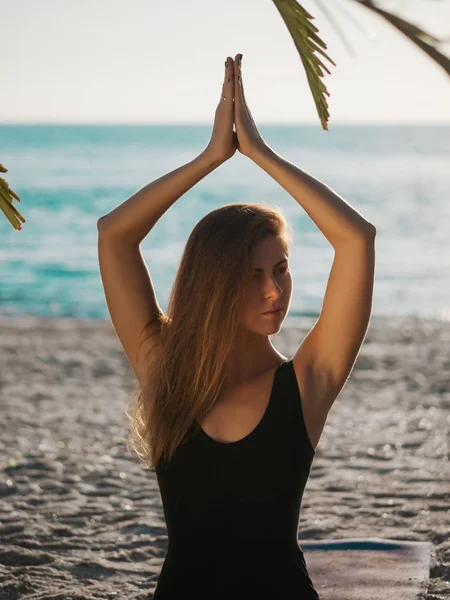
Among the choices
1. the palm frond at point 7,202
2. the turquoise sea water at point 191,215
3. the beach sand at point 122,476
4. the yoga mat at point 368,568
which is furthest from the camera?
the turquoise sea water at point 191,215

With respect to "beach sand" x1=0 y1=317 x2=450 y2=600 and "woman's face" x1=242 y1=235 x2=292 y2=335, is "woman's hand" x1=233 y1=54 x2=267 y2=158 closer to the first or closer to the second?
"woman's face" x1=242 y1=235 x2=292 y2=335

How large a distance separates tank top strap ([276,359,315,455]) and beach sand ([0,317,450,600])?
185 cm

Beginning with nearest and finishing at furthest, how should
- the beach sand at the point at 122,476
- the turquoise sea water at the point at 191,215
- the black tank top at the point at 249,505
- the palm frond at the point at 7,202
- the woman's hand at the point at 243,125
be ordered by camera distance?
the black tank top at the point at 249,505, the woman's hand at the point at 243,125, the palm frond at the point at 7,202, the beach sand at the point at 122,476, the turquoise sea water at the point at 191,215

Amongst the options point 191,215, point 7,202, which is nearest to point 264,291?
point 7,202

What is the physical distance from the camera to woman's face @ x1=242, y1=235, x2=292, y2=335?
7.58 ft

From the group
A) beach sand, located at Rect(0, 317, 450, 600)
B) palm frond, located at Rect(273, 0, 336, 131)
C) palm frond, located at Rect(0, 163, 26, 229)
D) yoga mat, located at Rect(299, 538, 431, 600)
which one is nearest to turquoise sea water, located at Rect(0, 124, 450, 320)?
beach sand, located at Rect(0, 317, 450, 600)

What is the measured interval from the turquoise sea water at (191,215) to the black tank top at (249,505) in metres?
9.13

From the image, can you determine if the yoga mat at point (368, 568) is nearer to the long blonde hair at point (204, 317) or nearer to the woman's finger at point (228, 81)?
the long blonde hair at point (204, 317)

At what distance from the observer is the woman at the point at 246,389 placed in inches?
88.5

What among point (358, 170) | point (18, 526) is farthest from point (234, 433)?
point (358, 170)

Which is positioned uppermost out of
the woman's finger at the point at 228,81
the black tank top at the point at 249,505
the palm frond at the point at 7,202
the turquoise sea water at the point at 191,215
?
the turquoise sea water at the point at 191,215

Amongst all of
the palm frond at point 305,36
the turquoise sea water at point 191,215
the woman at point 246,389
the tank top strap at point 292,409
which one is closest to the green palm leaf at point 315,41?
the palm frond at point 305,36

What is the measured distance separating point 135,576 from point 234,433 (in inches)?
92.8

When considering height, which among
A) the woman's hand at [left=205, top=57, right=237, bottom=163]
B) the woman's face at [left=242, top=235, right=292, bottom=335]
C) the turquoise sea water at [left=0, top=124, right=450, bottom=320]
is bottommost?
the woman's face at [left=242, top=235, right=292, bottom=335]
